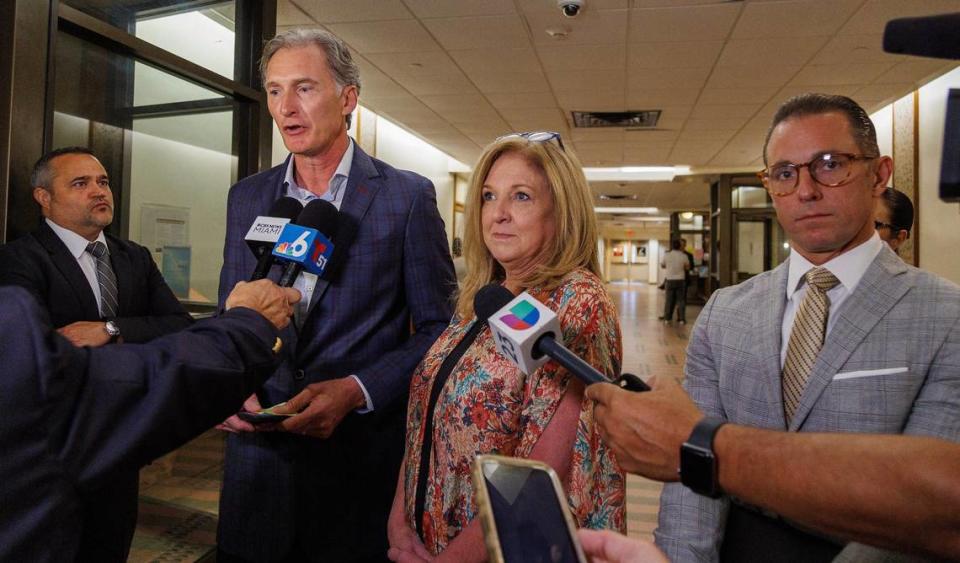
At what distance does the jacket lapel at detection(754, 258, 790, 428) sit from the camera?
1171mm

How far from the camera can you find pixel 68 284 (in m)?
2.31

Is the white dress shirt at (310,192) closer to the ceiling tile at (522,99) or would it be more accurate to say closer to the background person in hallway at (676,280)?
the ceiling tile at (522,99)

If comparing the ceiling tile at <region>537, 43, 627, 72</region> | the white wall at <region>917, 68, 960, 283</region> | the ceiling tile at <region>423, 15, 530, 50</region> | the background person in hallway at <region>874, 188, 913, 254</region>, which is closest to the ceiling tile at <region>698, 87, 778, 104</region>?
the ceiling tile at <region>537, 43, 627, 72</region>

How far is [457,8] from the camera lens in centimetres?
449

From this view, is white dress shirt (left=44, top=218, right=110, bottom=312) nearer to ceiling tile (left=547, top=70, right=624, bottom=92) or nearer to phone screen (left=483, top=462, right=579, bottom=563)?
phone screen (left=483, top=462, right=579, bottom=563)

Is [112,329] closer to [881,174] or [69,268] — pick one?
[69,268]

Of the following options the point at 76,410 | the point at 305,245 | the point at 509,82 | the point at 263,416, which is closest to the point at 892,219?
the point at 305,245

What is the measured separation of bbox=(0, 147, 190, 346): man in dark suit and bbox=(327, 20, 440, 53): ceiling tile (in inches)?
113

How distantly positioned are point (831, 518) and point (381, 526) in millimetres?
1091

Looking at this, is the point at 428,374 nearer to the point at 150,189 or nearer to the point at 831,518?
the point at 831,518

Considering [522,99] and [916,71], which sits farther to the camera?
[522,99]

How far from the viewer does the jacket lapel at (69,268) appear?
2307 millimetres

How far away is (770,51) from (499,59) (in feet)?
7.67

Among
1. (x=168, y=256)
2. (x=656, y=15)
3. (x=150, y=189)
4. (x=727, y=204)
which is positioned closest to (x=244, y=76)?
(x=150, y=189)
